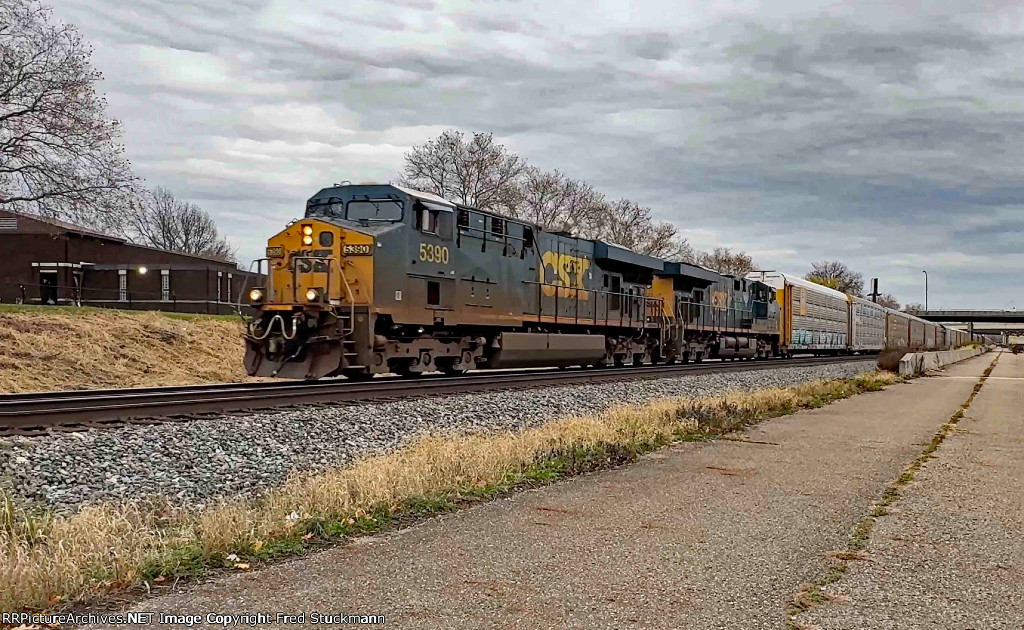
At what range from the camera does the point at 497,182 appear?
49.8 m

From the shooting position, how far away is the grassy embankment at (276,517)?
380cm

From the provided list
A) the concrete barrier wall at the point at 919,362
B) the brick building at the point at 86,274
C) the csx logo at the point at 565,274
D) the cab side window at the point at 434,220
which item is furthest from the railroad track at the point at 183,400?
the brick building at the point at 86,274

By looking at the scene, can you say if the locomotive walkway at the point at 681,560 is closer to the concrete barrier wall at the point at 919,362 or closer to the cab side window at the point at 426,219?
the cab side window at the point at 426,219

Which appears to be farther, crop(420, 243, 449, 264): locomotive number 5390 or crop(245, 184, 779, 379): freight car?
crop(420, 243, 449, 264): locomotive number 5390

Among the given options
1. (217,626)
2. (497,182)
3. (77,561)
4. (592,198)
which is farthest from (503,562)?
(592,198)

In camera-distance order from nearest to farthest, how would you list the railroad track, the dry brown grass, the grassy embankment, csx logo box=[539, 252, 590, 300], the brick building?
the grassy embankment < the railroad track < the dry brown grass < csx logo box=[539, 252, 590, 300] < the brick building

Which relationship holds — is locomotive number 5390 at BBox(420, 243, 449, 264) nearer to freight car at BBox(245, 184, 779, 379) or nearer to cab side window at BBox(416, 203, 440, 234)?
freight car at BBox(245, 184, 779, 379)

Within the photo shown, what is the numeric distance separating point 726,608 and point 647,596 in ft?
1.16

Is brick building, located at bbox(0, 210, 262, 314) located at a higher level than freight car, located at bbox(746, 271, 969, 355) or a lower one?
higher

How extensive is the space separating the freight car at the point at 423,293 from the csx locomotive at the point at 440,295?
0.03 meters

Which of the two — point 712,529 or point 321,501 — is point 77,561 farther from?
point 712,529

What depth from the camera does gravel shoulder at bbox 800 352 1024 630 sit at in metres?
→ 3.44

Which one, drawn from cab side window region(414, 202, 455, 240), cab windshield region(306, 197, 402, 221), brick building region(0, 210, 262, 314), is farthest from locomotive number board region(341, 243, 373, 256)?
A: brick building region(0, 210, 262, 314)

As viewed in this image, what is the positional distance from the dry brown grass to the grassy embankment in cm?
1354
